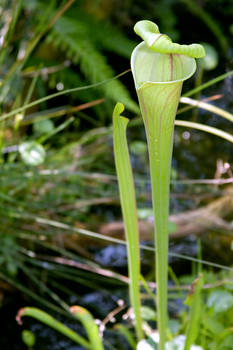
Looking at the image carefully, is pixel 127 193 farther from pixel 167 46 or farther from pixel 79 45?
pixel 79 45

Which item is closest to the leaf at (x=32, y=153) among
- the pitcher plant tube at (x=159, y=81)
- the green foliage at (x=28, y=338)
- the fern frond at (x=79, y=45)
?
the green foliage at (x=28, y=338)

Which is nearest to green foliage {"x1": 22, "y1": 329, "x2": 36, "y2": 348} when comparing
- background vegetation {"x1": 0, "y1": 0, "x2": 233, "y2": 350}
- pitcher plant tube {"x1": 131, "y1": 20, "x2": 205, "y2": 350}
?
background vegetation {"x1": 0, "y1": 0, "x2": 233, "y2": 350}

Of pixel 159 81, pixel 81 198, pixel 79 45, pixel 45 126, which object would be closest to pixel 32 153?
pixel 45 126

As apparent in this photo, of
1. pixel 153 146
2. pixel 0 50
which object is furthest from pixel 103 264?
pixel 153 146

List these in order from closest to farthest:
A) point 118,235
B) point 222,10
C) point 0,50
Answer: point 0,50 < point 118,235 < point 222,10

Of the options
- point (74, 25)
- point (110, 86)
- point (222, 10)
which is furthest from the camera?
point (222, 10)

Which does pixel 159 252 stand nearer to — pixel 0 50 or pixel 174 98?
pixel 174 98
